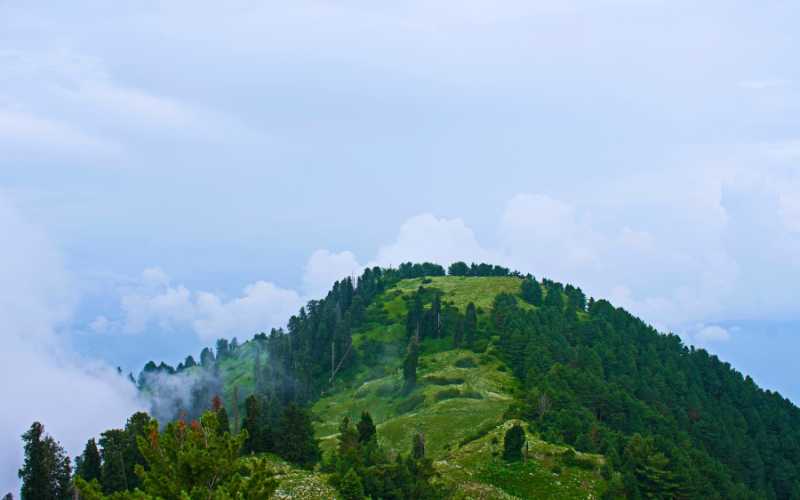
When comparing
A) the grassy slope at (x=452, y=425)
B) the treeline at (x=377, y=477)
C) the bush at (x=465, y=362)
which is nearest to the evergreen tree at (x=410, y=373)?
the grassy slope at (x=452, y=425)

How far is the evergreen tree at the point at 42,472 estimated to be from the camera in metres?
A: 76.4

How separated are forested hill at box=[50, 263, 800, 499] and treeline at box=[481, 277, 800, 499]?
356 millimetres

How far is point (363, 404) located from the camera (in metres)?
156

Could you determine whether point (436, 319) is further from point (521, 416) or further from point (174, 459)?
point (174, 459)

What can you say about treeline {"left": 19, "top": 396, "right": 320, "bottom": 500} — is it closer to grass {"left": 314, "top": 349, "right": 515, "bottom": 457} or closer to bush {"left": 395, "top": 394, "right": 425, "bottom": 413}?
grass {"left": 314, "top": 349, "right": 515, "bottom": 457}

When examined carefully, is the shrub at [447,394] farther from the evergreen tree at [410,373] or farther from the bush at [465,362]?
the bush at [465,362]

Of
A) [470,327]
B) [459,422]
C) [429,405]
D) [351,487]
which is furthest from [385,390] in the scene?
[351,487]

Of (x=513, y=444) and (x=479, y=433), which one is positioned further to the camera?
(x=479, y=433)

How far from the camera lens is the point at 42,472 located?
76.6 meters

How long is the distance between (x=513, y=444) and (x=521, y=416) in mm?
17215

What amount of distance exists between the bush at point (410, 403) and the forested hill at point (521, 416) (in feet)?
1.17

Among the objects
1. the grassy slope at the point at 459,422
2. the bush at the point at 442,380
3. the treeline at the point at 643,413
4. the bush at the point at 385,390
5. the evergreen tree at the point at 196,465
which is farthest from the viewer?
the bush at the point at 385,390

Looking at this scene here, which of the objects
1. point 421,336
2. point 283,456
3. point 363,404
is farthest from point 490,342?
point 283,456

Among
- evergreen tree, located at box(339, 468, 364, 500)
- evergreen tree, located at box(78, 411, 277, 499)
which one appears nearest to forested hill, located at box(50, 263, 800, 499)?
evergreen tree, located at box(339, 468, 364, 500)
